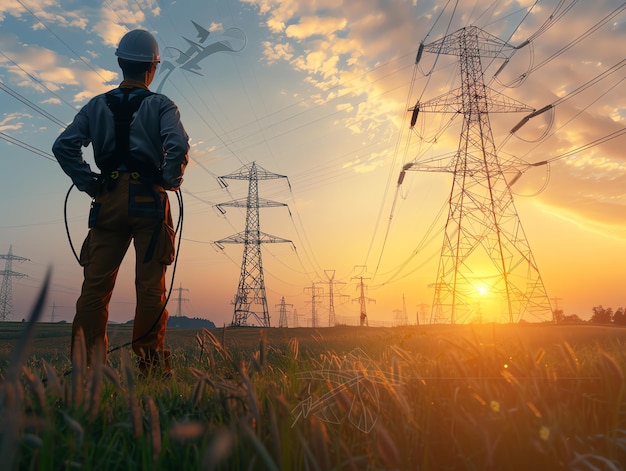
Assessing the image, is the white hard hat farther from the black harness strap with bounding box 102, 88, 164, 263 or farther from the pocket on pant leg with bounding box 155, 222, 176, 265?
the pocket on pant leg with bounding box 155, 222, 176, 265

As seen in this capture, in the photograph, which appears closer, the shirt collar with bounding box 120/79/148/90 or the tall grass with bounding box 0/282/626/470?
the tall grass with bounding box 0/282/626/470

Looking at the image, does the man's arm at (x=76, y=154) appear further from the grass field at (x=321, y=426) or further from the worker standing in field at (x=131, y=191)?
the grass field at (x=321, y=426)

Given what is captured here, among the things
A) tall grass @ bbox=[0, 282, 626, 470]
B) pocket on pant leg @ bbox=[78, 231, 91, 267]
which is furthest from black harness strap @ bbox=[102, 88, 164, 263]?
tall grass @ bbox=[0, 282, 626, 470]

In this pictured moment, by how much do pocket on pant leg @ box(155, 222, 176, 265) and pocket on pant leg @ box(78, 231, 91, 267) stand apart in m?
0.51

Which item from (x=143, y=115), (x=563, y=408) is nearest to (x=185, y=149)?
(x=143, y=115)

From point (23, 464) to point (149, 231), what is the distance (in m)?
2.77

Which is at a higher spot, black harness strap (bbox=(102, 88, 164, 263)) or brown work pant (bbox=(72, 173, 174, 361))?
black harness strap (bbox=(102, 88, 164, 263))

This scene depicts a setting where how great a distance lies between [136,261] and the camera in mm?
3781

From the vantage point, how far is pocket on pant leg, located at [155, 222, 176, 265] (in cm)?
375

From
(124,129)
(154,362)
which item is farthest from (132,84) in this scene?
(154,362)

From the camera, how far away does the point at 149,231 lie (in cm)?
376

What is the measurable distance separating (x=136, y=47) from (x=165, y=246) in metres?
1.56

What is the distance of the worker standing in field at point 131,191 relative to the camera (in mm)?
3682

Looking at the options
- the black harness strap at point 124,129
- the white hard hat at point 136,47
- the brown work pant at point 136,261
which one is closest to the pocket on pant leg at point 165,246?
the brown work pant at point 136,261
